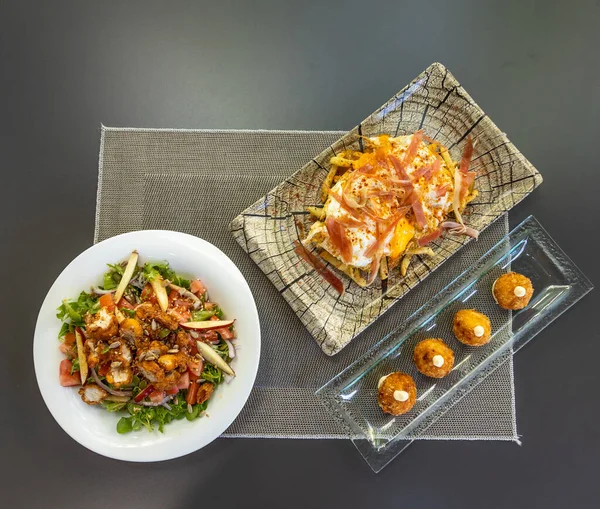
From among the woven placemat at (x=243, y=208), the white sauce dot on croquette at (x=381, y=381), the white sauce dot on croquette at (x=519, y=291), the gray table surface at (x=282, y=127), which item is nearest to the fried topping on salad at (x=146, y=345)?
the woven placemat at (x=243, y=208)

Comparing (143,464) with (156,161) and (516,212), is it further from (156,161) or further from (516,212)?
(516,212)

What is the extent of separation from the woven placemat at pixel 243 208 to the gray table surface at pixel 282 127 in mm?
106

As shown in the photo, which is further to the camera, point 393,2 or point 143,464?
point 393,2

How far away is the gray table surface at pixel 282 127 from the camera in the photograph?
8.75ft

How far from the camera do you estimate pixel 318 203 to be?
2627mm

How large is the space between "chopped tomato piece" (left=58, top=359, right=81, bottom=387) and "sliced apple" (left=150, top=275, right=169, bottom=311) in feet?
1.79

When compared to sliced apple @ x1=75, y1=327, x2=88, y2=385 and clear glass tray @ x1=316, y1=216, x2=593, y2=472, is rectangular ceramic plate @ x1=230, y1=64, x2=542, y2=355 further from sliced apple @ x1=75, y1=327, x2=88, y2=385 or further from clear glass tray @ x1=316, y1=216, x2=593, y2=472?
sliced apple @ x1=75, y1=327, x2=88, y2=385

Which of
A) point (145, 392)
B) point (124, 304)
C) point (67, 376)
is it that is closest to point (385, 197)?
point (124, 304)

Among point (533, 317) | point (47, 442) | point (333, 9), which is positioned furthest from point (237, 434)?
point (333, 9)

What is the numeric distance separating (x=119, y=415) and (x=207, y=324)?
0.66m

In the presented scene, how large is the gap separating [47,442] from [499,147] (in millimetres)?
3136

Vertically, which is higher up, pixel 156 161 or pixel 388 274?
pixel 156 161

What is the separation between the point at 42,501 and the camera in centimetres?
264

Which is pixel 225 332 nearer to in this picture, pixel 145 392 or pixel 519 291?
pixel 145 392
